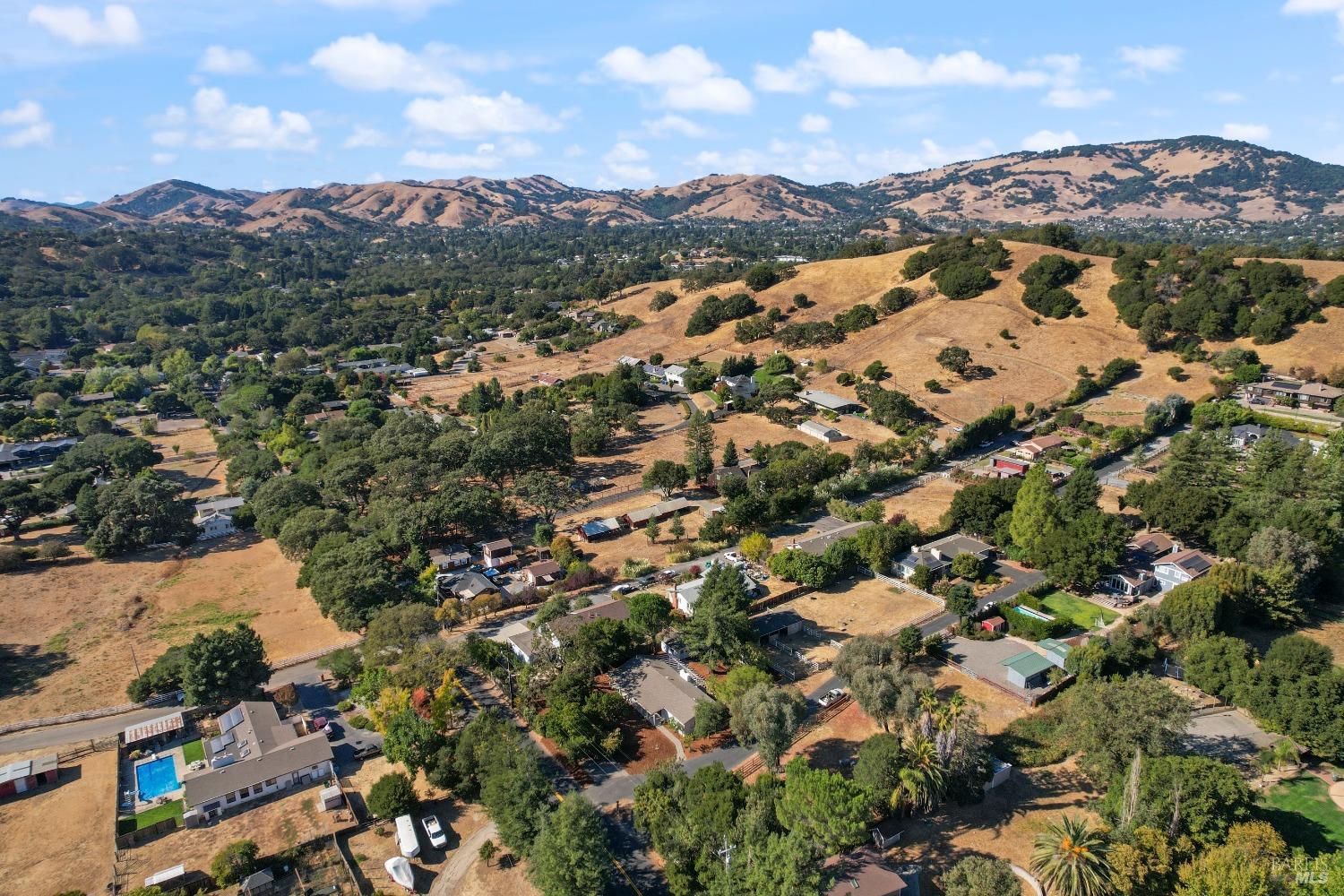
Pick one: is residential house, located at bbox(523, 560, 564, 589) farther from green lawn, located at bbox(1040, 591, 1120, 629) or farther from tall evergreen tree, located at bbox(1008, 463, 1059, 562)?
green lawn, located at bbox(1040, 591, 1120, 629)

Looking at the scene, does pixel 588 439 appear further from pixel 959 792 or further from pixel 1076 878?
pixel 1076 878

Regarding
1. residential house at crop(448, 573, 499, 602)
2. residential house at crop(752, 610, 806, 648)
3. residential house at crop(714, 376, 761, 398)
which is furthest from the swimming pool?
residential house at crop(714, 376, 761, 398)

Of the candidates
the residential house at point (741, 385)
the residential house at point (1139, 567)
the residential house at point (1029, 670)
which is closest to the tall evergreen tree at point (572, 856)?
the residential house at point (1029, 670)

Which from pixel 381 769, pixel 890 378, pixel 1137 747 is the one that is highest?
pixel 890 378

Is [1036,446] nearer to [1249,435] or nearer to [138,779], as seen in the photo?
[1249,435]

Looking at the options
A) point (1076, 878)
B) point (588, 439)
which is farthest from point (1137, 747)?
point (588, 439)
